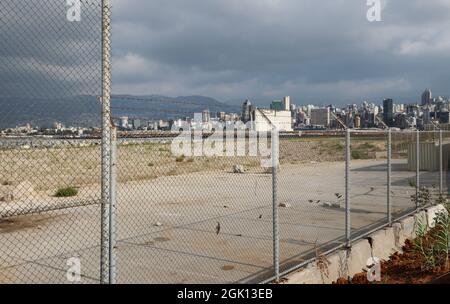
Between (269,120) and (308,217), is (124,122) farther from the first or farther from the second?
(308,217)

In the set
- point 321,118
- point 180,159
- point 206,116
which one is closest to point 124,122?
point 206,116

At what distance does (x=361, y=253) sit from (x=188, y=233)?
11.3 feet

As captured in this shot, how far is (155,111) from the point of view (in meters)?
5.11

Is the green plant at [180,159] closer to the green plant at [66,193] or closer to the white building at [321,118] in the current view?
the green plant at [66,193]

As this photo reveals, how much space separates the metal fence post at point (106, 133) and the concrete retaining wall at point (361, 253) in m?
2.52

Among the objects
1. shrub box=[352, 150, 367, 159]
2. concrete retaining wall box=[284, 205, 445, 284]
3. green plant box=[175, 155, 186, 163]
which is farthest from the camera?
shrub box=[352, 150, 367, 159]

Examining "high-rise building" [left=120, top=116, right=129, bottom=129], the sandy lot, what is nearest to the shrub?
the sandy lot

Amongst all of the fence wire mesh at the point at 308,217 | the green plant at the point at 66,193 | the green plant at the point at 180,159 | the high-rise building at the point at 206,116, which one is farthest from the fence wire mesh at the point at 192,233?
the green plant at the point at 180,159

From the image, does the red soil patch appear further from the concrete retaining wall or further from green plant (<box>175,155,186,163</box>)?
green plant (<box>175,155,186,163</box>)

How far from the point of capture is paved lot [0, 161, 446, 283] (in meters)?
6.60

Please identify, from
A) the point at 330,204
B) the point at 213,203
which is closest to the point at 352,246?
the point at 330,204

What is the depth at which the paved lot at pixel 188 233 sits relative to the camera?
6.60 m

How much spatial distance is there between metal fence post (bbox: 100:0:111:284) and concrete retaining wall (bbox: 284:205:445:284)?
2.52 m
